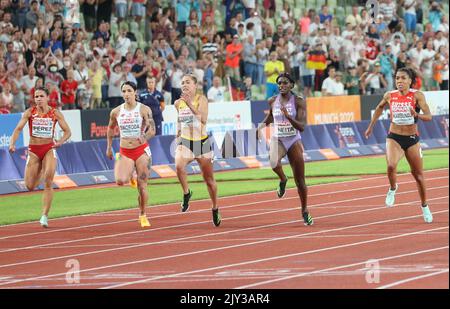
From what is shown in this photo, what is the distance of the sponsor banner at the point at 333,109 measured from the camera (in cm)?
3522

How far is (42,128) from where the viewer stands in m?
19.1

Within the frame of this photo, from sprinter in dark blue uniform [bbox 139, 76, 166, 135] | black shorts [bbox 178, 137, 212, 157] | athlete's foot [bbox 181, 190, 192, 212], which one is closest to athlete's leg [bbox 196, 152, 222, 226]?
black shorts [bbox 178, 137, 212, 157]

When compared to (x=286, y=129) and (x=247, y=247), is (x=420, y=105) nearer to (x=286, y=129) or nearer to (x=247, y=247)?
(x=286, y=129)

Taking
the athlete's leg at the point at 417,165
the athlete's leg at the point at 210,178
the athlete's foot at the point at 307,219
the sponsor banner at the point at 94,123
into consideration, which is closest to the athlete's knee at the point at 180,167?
the athlete's leg at the point at 210,178

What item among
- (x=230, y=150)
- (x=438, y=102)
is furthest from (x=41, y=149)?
(x=438, y=102)

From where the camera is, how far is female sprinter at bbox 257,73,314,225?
1709 cm

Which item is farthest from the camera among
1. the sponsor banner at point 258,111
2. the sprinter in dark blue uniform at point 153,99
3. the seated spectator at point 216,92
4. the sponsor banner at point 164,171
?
the sponsor banner at point 258,111

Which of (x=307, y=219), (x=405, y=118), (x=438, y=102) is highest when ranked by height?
(x=405, y=118)

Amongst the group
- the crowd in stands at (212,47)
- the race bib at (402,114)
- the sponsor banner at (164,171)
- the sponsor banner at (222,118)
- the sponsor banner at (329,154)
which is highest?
the crowd in stands at (212,47)

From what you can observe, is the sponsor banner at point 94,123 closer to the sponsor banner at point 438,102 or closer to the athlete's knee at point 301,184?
the athlete's knee at point 301,184

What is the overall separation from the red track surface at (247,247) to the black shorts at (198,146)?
104 cm

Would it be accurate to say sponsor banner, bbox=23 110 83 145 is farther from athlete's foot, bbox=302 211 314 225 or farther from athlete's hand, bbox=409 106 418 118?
athlete's hand, bbox=409 106 418 118

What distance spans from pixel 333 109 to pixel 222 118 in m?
5.34
